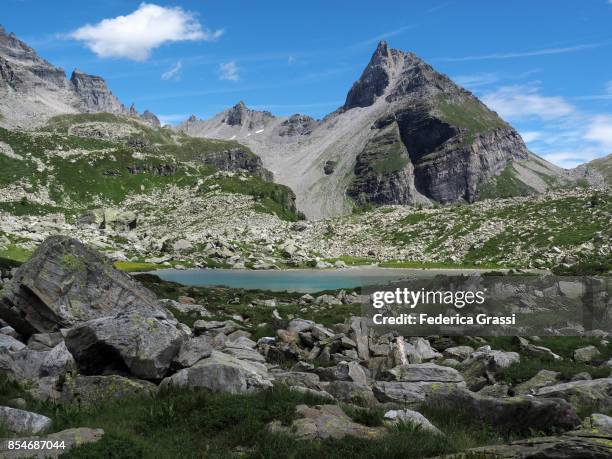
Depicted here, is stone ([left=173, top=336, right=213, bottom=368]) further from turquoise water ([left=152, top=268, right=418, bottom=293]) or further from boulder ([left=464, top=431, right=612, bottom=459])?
turquoise water ([left=152, top=268, right=418, bottom=293])

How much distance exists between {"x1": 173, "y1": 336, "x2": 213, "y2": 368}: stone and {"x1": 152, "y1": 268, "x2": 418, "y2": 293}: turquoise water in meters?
53.2

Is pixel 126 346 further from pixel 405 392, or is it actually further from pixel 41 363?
pixel 405 392

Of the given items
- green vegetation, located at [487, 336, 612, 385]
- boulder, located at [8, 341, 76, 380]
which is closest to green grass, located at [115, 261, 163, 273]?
boulder, located at [8, 341, 76, 380]

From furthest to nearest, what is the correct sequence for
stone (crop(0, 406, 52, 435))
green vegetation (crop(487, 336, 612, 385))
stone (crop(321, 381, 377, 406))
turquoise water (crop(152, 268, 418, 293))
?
1. turquoise water (crop(152, 268, 418, 293))
2. green vegetation (crop(487, 336, 612, 385))
3. stone (crop(321, 381, 377, 406))
4. stone (crop(0, 406, 52, 435))

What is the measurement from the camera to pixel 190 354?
16406 mm

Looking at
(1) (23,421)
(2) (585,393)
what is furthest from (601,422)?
(1) (23,421)

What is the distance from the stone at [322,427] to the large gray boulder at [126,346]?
570cm

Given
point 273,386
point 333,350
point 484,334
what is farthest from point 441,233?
point 273,386

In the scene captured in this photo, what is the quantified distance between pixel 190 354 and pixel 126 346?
2.12 meters

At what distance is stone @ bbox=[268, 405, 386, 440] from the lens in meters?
11.1

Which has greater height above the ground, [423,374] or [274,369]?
[423,374]

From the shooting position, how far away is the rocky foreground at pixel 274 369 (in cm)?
1170

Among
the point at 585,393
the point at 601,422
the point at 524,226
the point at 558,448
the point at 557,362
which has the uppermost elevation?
the point at 524,226

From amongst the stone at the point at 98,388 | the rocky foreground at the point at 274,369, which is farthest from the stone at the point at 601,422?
the stone at the point at 98,388
